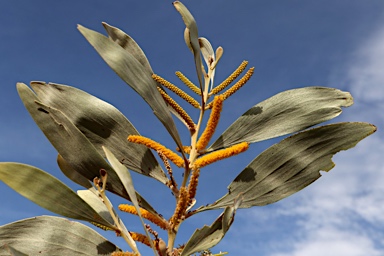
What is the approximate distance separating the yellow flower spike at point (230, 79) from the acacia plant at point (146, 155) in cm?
9

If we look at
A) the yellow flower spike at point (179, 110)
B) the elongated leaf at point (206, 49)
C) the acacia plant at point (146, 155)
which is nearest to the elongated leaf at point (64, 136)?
the acacia plant at point (146, 155)

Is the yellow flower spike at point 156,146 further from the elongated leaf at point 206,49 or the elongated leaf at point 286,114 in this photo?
the elongated leaf at point 206,49

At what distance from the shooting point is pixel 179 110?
2.34m

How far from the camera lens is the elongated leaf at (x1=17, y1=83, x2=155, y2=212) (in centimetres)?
200

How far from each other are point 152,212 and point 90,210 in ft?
0.98

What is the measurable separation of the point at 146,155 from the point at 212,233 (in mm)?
617

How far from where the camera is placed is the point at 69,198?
1958 mm

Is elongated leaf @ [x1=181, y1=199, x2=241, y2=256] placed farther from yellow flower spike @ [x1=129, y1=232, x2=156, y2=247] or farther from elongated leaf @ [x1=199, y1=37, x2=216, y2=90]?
elongated leaf @ [x1=199, y1=37, x2=216, y2=90]

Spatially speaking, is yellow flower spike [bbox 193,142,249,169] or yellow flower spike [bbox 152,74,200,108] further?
yellow flower spike [bbox 152,74,200,108]

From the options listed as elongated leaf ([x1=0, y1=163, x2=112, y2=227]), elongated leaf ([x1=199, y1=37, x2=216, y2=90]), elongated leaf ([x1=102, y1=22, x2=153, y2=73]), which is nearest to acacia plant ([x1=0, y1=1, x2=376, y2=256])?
elongated leaf ([x1=0, y1=163, x2=112, y2=227])

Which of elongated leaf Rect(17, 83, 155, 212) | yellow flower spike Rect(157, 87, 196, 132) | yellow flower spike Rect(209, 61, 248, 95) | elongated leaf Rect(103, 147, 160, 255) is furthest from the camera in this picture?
yellow flower spike Rect(209, 61, 248, 95)

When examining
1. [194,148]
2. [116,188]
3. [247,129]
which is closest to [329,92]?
[247,129]

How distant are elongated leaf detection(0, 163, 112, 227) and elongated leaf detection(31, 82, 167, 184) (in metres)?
0.35

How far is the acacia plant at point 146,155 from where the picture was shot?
77.1 inches
